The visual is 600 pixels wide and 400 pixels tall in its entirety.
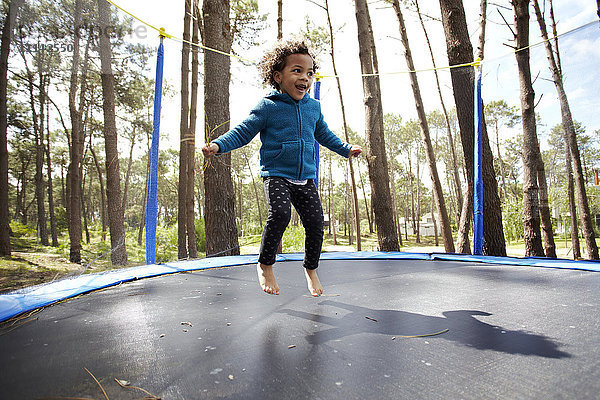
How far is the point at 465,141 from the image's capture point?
2.94 metres

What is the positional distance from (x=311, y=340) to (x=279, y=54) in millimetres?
1036

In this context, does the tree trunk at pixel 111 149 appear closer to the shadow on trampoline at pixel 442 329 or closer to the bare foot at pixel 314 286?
the bare foot at pixel 314 286

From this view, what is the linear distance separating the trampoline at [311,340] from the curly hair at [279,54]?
2.82ft

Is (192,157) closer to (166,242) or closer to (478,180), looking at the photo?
(166,242)

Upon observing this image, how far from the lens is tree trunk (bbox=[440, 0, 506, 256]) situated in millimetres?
2803

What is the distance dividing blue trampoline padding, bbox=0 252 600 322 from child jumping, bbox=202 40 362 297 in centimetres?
75

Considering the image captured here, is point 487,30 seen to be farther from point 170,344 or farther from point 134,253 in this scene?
point 170,344

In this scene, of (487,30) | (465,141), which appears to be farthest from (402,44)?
(465,141)

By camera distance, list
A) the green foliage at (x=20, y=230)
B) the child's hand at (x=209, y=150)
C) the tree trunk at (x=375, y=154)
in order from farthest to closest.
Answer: the tree trunk at (x=375, y=154) < the green foliage at (x=20, y=230) < the child's hand at (x=209, y=150)

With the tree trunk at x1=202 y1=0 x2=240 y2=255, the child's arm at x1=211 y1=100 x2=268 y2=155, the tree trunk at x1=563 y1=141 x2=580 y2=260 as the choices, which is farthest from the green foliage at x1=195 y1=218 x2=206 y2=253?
the child's arm at x1=211 y1=100 x2=268 y2=155

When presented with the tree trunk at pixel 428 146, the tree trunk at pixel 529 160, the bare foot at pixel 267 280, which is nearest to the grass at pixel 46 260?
the tree trunk at pixel 529 160

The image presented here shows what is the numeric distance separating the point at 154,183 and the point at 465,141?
238cm

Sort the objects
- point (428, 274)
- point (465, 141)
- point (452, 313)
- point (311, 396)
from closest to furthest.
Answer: point (311, 396), point (452, 313), point (428, 274), point (465, 141)

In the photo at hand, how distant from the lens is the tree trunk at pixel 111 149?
8.83 ft
